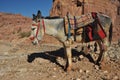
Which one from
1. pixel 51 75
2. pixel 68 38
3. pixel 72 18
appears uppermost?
pixel 72 18

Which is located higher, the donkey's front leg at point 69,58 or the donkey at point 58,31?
the donkey at point 58,31

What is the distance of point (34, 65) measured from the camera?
9977 millimetres

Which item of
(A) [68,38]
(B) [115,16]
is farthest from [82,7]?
(A) [68,38]

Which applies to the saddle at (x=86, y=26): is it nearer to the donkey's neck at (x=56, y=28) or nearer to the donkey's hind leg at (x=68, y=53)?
the donkey's neck at (x=56, y=28)

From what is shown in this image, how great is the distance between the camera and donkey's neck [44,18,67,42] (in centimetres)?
868

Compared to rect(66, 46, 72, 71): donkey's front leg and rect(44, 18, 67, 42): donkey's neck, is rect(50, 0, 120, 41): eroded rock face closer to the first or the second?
rect(44, 18, 67, 42): donkey's neck

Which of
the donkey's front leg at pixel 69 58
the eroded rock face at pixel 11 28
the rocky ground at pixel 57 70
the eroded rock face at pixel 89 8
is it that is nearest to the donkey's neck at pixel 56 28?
the donkey's front leg at pixel 69 58

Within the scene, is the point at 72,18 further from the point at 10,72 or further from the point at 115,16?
the point at 115,16

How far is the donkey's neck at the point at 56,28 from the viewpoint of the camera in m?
8.68

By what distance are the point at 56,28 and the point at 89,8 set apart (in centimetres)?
960

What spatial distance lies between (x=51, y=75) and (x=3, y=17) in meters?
53.0

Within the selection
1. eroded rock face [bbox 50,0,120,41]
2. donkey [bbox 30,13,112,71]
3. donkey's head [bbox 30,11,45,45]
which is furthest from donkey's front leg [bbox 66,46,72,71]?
eroded rock face [bbox 50,0,120,41]

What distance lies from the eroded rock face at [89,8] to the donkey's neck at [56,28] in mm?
A: 9205

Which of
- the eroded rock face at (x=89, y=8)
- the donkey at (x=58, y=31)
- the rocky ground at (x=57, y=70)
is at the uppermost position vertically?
the eroded rock face at (x=89, y=8)
